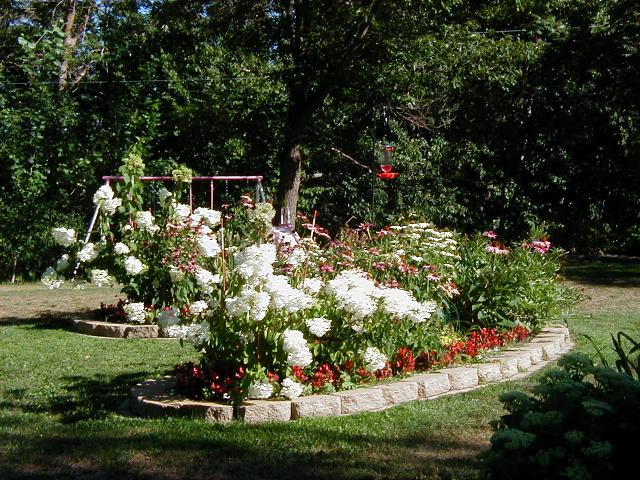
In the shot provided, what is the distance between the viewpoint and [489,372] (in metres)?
7.09

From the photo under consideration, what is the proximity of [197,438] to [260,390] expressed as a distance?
0.66 metres

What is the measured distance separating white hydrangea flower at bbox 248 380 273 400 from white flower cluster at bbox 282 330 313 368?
241 mm

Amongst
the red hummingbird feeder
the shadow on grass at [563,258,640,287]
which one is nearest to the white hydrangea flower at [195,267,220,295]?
the shadow on grass at [563,258,640,287]

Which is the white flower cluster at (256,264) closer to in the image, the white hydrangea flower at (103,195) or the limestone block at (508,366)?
the white hydrangea flower at (103,195)

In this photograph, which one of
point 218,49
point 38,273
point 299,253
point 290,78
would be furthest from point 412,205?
point 299,253

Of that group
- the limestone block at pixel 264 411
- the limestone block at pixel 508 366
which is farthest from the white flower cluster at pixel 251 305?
the limestone block at pixel 508 366

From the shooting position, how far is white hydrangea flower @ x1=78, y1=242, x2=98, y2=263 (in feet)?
23.1

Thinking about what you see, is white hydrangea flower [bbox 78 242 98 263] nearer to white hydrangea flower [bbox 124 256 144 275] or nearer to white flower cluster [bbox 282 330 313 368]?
white hydrangea flower [bbox 124 256 144 275]

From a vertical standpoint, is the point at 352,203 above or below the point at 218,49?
below

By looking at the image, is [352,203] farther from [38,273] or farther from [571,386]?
[571,386]

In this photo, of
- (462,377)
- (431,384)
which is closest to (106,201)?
(431,384)

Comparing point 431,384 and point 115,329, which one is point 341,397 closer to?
point 431,384

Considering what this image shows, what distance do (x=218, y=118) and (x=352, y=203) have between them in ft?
16.5

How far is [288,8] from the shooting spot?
14227mm
